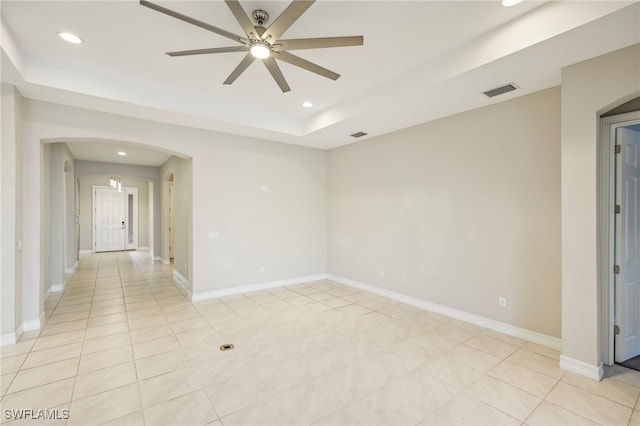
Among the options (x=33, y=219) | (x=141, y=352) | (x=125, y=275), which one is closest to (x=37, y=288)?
(x=33, y=219)

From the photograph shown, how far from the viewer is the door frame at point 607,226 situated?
2.82 metres

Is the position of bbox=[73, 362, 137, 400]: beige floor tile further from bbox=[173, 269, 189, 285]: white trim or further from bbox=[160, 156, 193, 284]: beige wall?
bbox=[173, 269, 189, 285]: white trim

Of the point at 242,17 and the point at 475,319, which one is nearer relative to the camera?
the point at 242,17

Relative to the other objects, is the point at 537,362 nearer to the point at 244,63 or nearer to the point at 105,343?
the point at 244,63

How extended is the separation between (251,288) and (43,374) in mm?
3067

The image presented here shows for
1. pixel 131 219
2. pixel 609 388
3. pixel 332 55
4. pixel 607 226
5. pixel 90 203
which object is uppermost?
pixel 332 55

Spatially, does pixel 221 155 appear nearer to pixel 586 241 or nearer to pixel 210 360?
pixel 210 360

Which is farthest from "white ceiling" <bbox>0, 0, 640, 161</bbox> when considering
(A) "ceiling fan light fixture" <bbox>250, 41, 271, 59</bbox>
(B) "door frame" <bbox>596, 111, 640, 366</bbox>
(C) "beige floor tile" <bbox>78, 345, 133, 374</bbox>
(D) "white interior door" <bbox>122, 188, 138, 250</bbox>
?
(D) "white interior door" <bbox>122, 188, 138, 250</bbox>

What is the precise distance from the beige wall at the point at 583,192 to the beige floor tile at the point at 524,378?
1.34ft

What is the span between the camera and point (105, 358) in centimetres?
298

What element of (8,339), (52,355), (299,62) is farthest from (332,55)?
(8,339)

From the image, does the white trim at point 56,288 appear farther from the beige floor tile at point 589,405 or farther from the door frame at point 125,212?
the beige floor tile at point 589,405

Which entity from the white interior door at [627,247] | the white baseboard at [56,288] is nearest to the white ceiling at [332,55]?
the white interior door at [627,247]

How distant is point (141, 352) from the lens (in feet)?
10.2
